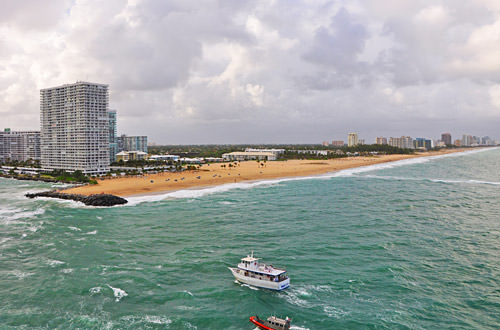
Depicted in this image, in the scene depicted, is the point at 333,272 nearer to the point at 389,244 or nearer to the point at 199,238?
the point at 389,244

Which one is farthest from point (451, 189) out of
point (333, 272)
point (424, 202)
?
point (333, 272)

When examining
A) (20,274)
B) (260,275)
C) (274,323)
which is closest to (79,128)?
(20,274)

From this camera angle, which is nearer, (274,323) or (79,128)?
(274,323)

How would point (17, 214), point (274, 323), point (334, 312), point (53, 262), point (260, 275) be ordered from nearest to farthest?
point (274, 323) → point (334, 312) → point (260, 275) → point (53, 262) → point (17, 214)

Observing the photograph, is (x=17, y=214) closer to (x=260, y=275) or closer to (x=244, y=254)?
(x=244, y=254)

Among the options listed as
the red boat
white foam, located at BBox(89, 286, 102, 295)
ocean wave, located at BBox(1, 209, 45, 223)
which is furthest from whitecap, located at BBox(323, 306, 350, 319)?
ocean wave, located at BBox(1, 209, 45, 223)

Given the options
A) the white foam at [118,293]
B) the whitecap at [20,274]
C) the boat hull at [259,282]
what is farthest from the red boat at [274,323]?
the whitecap at [20,274]

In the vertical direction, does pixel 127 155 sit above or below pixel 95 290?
above
